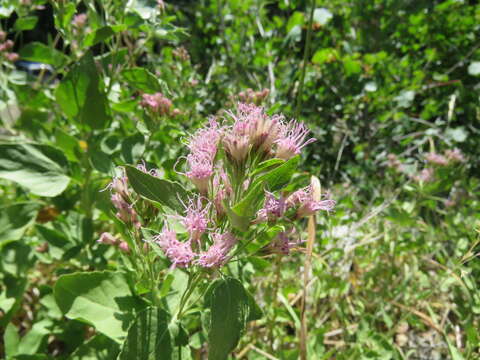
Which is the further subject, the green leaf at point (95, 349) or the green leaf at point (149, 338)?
the green leaf at point (95, 349)

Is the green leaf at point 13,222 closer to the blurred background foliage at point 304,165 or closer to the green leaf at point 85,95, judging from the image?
the blurred background foliage at point 304,165

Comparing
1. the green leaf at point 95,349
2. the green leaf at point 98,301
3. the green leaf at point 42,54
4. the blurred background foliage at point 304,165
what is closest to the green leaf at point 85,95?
the blurred background foliage at point 304,165

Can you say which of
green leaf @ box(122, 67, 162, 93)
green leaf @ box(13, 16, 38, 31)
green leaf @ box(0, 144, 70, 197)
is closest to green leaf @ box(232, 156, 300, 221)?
green leaf @ box(122, 67, 162, 93)

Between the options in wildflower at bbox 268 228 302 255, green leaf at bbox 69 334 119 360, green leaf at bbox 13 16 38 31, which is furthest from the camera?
green leaf at bbox 13 16 38 31

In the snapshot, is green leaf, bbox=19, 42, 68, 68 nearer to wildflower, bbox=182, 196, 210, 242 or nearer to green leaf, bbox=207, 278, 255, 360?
wildflower, bbox=182, 196, 210, 242

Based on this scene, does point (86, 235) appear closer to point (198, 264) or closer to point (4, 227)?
point (4, 227)

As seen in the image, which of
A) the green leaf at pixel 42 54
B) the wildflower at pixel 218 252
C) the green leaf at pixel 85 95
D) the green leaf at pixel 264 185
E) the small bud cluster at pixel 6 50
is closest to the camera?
the green leaf at pixel 264 185

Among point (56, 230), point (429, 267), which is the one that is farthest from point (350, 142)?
point (56, 230)

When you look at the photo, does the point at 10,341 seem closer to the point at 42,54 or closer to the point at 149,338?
the point at 149,338
